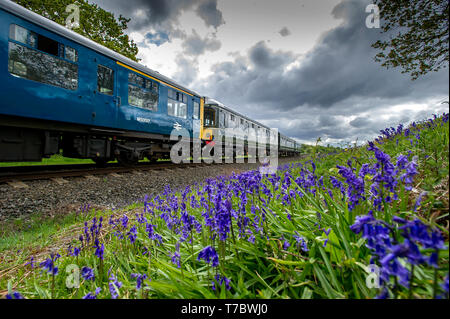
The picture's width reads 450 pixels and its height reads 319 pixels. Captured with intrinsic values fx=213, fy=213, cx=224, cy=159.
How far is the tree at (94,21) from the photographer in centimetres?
1388

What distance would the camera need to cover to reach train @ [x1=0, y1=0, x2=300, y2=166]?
5.07m

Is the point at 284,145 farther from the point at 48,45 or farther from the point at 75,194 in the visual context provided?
the point at 75,194

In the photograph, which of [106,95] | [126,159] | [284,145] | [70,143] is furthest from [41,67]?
[284,145]

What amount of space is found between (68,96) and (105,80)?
4.92 feet

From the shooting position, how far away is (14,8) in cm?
491

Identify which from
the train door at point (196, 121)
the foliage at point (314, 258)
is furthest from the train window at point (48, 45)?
the train door at point (196, 121)

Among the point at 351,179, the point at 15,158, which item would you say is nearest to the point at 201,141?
the point at 15,158

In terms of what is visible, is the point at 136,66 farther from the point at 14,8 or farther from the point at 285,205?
the point at 285,205

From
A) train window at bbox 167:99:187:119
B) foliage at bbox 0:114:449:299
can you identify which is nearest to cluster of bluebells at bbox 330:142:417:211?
foliage at bbox 0:114:449:299

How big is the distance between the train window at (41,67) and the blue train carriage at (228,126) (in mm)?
8048

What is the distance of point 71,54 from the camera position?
20.2 feet

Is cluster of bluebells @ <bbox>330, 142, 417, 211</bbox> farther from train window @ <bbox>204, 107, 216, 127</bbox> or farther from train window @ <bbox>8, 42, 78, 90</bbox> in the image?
train window @ <bbox>204, 107, 216, 127</bbox>

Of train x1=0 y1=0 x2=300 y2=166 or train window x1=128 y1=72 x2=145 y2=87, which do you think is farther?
train window x1=128 y1=72 x2=145 y2=87

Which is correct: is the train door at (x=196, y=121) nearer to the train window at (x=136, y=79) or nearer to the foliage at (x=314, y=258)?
the train window at (x=136, y=79)
